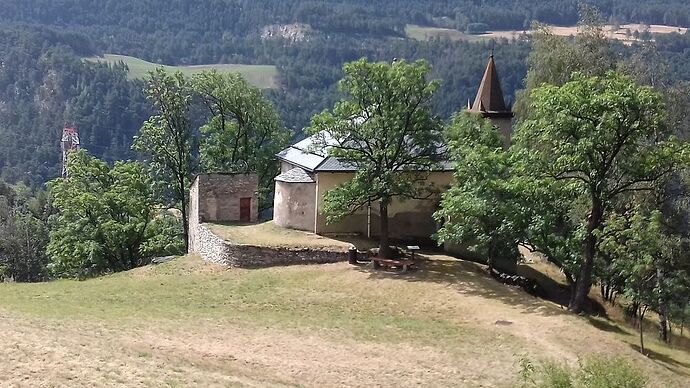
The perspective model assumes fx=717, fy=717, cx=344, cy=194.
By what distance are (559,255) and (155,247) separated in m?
25.7

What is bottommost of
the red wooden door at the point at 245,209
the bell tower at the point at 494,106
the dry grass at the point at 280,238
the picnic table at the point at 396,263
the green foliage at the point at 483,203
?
the picnic table at the point at 396,263

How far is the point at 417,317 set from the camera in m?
27.2

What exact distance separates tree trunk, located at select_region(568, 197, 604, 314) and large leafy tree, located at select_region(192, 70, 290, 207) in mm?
25612

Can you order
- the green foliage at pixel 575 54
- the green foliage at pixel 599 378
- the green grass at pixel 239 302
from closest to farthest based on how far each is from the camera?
the green foliage at pixel 599 378 < the green grass at pixel 239 302 < the green foliage at pixel 575 54

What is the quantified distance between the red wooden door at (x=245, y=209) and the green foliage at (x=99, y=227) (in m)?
5.46

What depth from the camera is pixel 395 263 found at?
32.6m

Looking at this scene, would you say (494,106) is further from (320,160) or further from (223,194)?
(223,194)

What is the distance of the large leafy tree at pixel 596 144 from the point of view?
81.0 ft

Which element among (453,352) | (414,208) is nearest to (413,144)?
(414,208)

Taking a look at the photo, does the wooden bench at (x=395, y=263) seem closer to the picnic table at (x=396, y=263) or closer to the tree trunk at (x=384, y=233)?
the picnic table at (x=396, y=263)

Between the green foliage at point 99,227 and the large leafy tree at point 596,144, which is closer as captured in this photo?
the large leafy tree at point 596,144

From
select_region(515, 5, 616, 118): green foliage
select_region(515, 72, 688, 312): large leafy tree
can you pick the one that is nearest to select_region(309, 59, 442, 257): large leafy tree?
select_region(515, 72, 688, 312): large leafy tree

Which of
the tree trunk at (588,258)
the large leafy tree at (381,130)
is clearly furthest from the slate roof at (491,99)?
the tree trunk at (588,258)

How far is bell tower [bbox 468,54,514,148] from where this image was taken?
139 ft
